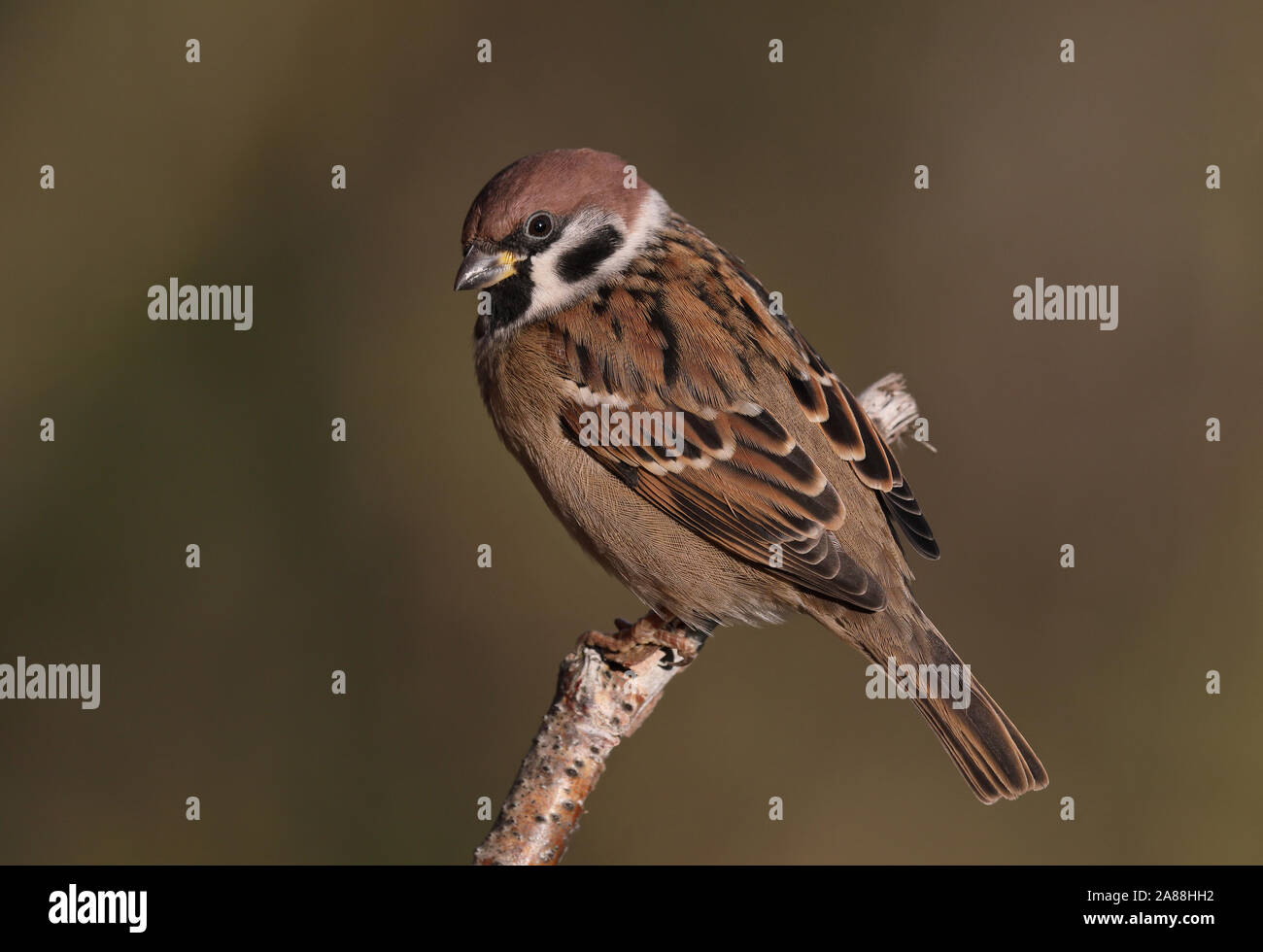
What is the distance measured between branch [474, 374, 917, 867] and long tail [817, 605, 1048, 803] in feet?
2.42

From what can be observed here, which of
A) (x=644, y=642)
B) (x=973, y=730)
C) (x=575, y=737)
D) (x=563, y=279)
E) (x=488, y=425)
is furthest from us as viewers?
(x=488, y=425)

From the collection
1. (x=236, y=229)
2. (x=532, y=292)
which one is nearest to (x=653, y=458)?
(x=532, y=292)

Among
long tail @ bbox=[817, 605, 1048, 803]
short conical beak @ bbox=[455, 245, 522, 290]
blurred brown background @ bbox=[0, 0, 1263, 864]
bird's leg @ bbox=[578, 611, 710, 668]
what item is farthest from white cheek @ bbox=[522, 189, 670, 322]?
blurred brown background @ bbox=[0, 0, 1263, 864]

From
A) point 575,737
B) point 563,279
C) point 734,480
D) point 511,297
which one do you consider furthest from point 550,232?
point 575,737

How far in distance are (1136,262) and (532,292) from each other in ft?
11.6

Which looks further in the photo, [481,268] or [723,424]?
[481,268]

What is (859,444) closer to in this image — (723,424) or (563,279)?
(723,424)

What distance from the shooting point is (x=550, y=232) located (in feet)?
15.5

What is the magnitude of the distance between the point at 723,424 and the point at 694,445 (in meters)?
0.12

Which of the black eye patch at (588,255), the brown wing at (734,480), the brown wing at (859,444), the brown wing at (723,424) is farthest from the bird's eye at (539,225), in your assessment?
the brown wing at (859,444)

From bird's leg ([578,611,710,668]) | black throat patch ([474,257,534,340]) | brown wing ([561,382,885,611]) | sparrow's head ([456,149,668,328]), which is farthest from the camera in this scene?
black throat patch ([474,257,534,340])

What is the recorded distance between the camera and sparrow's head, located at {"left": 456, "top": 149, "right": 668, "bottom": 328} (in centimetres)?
464

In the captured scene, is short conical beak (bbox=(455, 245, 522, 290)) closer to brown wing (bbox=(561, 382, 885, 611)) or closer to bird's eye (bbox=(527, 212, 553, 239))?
bird's eye (bbox=(527, 212, 553, 239))

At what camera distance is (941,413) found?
265 inches
